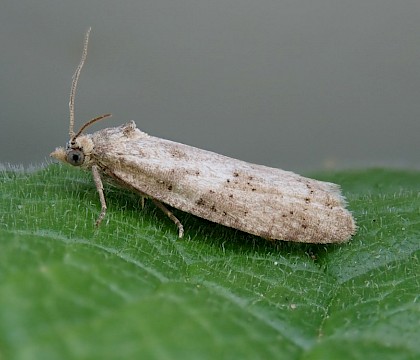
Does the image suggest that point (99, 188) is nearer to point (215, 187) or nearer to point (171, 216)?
point (171, 216)

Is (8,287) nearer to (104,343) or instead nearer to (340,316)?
(104,343)

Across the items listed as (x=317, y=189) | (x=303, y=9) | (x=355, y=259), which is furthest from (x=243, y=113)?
(x=355, y=259)

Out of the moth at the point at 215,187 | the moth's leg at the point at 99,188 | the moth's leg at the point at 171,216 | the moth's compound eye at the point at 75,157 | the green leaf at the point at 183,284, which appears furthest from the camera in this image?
the moth's compound eye at the point at 75,157

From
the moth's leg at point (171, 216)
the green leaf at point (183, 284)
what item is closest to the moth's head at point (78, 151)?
the green leaf at point (183, 284)

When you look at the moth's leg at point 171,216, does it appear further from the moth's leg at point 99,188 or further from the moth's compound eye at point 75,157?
the moth's compound eye at point 75,157

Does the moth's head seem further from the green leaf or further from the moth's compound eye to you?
the green leaf

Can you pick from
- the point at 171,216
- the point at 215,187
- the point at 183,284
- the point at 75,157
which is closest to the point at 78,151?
the point at 75,157

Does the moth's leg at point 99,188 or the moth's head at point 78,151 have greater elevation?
the moth's head at point 78,151
